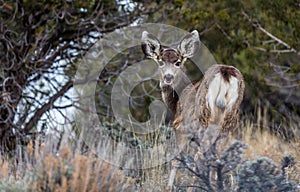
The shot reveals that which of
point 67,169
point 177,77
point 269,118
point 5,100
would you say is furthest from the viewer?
point 269,118

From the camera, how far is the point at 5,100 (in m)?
10.5

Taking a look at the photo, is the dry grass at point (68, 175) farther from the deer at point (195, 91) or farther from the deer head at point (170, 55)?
the deer head at point (170, 55)

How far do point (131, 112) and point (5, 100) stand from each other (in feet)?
12.2

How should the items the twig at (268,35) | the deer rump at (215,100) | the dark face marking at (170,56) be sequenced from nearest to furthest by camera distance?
the deer rump at (215,100), the dark face marking at (170,56), the twig at (268,35)

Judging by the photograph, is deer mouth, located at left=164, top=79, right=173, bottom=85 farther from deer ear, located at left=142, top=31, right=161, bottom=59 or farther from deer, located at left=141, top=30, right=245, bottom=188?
deer ear, located at left=142, top=31, right=161, bottom=59

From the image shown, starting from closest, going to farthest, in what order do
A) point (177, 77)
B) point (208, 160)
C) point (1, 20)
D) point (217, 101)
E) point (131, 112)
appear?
point (208, 160) → point (217, 101) → point (177, 77) → point (1, 20) → point (131, 112)

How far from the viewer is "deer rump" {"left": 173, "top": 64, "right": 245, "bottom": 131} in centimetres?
700

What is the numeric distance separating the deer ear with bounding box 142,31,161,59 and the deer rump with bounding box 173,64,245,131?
69 cm

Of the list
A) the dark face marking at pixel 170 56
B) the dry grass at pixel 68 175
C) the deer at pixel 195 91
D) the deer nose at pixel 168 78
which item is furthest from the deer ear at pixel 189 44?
the dry grass at pixel 68 175

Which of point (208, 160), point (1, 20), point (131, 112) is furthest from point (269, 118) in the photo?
point (208, 160)

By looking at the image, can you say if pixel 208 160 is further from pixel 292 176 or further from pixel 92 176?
pixel 292 176

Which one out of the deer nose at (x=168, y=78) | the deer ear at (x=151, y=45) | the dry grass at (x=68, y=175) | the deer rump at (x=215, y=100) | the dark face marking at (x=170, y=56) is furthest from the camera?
the deer ear at (x=151, y=45)

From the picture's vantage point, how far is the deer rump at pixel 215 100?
700 centimetres

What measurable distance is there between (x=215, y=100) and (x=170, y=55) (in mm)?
1044
